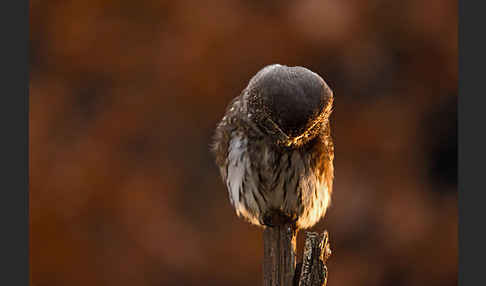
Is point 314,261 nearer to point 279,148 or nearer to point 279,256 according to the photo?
point 279,256

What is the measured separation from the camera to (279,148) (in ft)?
8.96

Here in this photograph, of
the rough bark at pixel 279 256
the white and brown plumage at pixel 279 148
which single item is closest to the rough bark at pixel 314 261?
the rough bark at pixel 279 256

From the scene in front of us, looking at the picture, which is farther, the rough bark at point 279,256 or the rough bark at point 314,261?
the rough bark at point 279,256

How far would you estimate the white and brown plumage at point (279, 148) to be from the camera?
2.36 meters

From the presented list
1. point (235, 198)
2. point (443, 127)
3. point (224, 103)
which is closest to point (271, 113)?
point (235, 198)

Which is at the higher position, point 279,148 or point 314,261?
point 279,148

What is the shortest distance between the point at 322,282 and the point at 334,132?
270cm

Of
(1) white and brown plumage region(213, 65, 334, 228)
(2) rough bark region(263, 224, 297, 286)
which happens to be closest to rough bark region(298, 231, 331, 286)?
(2) rough bark region(263, 224, 297, 286)

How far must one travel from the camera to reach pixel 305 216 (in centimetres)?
304

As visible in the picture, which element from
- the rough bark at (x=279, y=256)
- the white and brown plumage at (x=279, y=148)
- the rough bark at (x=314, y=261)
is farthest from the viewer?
the rough bark at (x=279, y=256)

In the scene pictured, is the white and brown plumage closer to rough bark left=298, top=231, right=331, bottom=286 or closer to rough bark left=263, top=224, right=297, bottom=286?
rough bark left=263, top=224, right=297, bottom=286

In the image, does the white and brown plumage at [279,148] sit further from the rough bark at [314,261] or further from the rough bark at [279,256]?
the rough bark at [314,261]

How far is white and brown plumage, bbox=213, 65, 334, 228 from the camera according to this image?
236cm

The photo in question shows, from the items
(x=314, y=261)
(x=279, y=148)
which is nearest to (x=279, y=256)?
(x=314, y=261)
